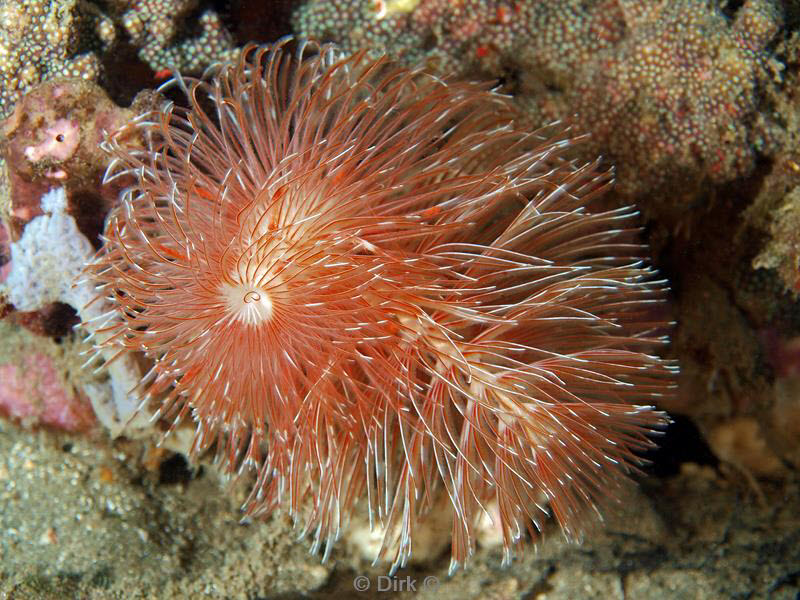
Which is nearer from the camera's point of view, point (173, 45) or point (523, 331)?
A: point (523, 331)

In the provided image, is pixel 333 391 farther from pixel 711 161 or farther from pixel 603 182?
pixel 711 161

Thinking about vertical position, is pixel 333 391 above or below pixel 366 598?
above

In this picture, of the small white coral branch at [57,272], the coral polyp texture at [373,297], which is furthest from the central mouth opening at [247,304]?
the small white coral branch at [57,272]

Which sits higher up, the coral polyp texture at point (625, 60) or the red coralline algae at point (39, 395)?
the coral polyp texture at point (625, 60)

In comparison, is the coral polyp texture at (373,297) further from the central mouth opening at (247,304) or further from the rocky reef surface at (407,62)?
the rocky reef surface at (407,62)

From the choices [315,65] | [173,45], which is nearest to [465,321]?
[315,65]

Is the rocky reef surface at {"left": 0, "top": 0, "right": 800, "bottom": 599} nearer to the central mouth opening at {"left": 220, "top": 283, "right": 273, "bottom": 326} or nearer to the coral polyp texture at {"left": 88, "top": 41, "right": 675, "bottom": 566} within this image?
the coral polyp texture at {"left": 88, "top": 41, "right": 675, "bottom": 566}

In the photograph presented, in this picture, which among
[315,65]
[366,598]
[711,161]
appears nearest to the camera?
[315,65]

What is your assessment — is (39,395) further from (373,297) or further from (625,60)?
(625,60)

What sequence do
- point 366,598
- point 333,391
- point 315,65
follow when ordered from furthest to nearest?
point 366,598
point 315,65
point 333,391
